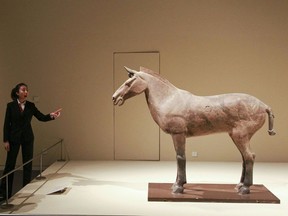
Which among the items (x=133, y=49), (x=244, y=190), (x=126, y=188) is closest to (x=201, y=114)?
(x=244, y=190)

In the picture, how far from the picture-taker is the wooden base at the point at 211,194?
474 centimetres

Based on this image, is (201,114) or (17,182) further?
(17,182)

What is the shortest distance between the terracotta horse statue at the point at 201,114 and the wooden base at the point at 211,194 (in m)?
0.13

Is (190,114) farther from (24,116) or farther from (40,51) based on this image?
(40,51)

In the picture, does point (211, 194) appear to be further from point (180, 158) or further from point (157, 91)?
point (157, 91)

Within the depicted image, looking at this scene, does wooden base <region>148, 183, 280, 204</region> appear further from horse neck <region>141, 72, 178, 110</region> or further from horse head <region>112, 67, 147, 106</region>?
horse head <region>112, 67, 147, 106</region>

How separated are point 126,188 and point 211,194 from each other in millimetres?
1201

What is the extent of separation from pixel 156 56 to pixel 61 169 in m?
2.74

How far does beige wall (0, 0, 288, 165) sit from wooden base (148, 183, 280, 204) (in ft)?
7.48

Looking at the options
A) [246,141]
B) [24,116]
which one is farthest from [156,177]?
[24,116]

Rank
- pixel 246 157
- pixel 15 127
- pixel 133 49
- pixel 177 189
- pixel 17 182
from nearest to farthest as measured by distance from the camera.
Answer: pixel 246 157
pixel 177 189
pixel 15 127
pixel 17 182
pixel 133 49

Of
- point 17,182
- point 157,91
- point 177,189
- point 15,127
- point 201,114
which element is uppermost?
point 157,91

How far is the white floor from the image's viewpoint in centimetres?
442

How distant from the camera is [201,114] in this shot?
16.1 feet
